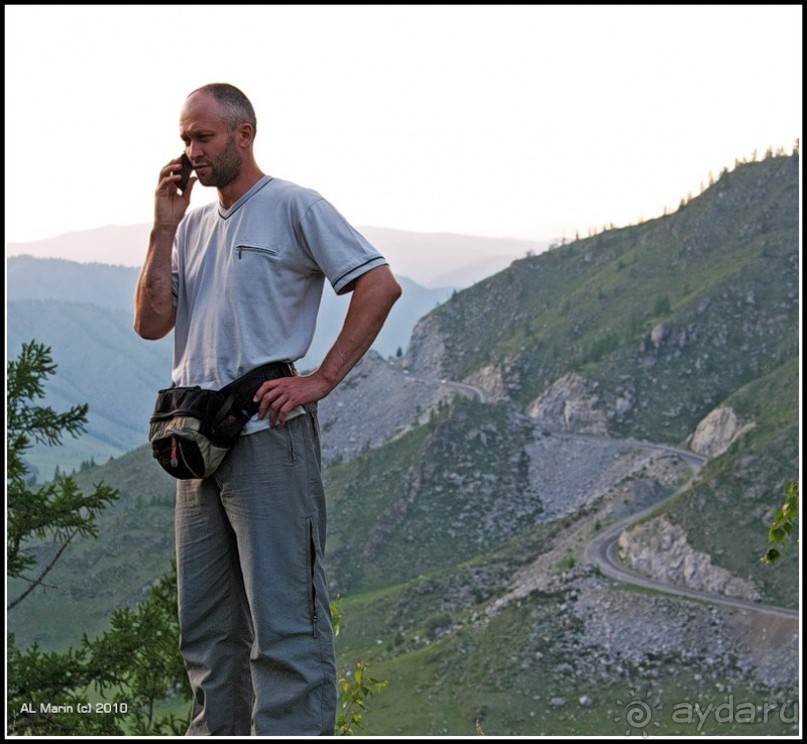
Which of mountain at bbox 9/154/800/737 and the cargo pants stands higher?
the cargo pants

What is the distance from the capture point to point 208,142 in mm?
4793

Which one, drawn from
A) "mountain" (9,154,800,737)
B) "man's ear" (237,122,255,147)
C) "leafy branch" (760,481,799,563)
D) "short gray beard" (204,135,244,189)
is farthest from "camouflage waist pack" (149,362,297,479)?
"mountain" (9,154,800,737)

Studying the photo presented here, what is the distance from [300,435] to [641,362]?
91245 mm

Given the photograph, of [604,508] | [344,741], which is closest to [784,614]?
[604,508]

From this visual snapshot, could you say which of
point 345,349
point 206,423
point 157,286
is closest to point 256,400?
point 206,423

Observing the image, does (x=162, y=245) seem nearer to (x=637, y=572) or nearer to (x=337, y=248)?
(x=337, y=248)

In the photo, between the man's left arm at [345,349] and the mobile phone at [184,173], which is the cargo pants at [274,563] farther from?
the mobile phone at [184,173]

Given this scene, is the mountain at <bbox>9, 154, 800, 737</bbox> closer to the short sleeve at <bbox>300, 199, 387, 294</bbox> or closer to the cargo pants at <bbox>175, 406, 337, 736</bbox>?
the cargo pants at <bbox>175, 406, 337, 736</bbox>

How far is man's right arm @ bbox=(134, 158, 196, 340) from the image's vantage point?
4945 millimetres

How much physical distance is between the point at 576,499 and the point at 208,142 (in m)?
79.4

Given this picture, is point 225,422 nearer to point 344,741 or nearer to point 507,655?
point 344,741

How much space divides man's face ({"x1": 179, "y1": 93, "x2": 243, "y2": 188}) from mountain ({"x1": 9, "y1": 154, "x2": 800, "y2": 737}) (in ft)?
96.9

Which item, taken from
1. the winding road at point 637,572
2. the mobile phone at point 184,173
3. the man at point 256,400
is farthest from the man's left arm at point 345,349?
the winding road at point 637,572

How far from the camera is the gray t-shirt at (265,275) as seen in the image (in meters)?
4.72
